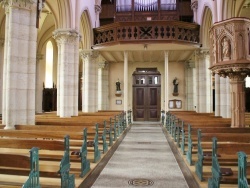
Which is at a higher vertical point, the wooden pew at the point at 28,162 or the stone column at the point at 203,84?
the stone column at the point at 203,84

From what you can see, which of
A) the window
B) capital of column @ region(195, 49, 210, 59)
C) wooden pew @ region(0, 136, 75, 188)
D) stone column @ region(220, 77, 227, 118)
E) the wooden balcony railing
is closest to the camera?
wooden pew @ region(0, 136, 75, 188)

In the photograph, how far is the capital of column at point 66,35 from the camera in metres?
13.0

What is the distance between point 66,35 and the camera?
13023 millimetres

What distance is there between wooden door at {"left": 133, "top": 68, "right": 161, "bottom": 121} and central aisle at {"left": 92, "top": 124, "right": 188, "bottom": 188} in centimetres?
1301

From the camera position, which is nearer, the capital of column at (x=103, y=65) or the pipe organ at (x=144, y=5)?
the pipe organ at (x=144, y=5)

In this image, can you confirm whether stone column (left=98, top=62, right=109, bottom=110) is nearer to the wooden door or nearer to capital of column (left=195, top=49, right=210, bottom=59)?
the wooden door

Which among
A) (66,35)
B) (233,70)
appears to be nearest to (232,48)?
(233,70)

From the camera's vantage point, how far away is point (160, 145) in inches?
374

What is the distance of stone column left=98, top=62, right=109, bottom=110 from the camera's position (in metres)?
21.4

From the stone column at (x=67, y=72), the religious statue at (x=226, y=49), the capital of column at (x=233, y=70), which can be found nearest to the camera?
the capital of column at (x=233, y=70)

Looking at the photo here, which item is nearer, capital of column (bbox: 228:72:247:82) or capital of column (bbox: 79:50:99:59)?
capital of column (bbox: 228:72:247:82)

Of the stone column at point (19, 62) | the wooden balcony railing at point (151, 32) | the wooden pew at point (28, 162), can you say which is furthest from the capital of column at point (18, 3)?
the wooden balcony railing at point (151, 32)

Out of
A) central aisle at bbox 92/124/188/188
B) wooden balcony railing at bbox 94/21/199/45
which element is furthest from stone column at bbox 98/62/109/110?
central aisle at bbox 92/124/188/188

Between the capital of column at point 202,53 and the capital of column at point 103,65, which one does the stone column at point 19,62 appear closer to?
the capital of column at point 202,53
